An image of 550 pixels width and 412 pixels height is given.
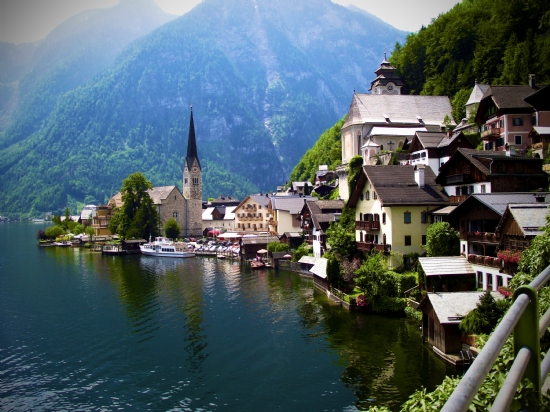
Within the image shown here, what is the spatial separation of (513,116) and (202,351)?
3858 cm

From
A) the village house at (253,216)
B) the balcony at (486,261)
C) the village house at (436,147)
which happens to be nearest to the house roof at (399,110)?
the village house at (436,147)

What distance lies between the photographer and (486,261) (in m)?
35.1

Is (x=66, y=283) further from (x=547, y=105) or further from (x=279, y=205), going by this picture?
(x=547, y=105)

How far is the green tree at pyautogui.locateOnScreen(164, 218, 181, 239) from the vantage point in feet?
387

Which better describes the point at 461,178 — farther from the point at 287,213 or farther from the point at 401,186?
the point at 287,213

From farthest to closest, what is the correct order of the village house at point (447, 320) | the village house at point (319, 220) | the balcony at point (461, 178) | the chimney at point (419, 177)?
the village house at point (319, 220) < the chimney at point (419, 177) < the balcony at point (461, 178) < the village house at point (447, 320)

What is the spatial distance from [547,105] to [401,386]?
1427 inches

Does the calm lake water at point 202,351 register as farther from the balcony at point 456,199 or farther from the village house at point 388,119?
the village house at point 388,119

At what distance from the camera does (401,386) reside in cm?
2545

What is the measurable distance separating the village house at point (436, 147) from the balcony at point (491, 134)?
1.63 m

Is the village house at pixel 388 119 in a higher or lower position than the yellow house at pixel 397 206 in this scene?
higher

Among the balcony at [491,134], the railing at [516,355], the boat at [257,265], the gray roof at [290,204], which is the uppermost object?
the balcony at [491,134]

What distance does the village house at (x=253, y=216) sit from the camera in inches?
4249

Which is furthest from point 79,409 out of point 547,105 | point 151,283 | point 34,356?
point 547,105
